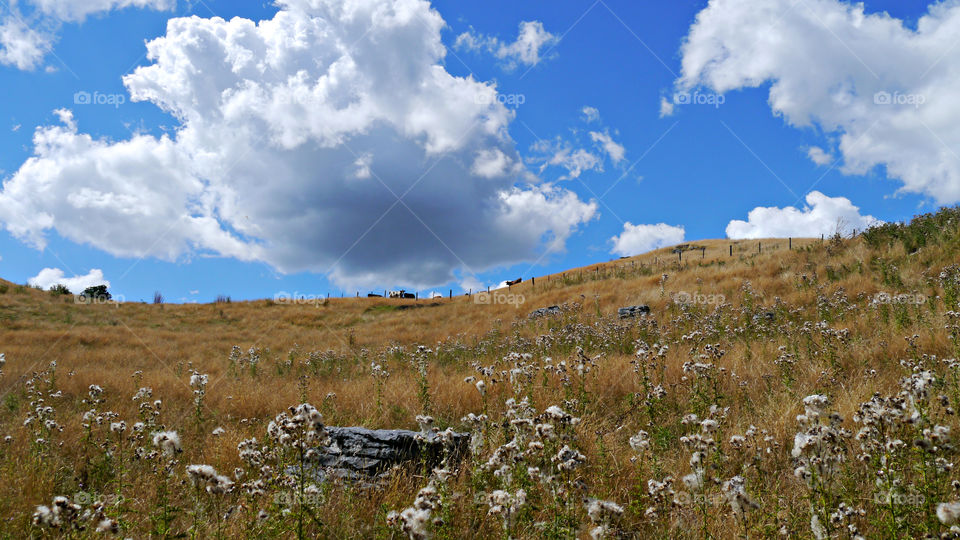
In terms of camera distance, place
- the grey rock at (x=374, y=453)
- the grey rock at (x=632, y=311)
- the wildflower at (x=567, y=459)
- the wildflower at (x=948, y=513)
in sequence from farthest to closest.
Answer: the grey rock at (x=632, y=311), the grey rock at (x=374, y=453), the wildflower at (x=567, y=459), the wildflower at (x=948, y=513)

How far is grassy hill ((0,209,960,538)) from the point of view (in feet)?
10.7

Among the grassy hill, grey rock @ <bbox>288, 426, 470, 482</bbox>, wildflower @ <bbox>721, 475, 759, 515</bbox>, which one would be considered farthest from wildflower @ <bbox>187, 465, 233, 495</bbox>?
wildflower @ <bbox>721, 475, 759, 515</bbox>

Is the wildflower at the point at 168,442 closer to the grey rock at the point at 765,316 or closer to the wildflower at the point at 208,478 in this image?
the wildflower at the point at 208,478

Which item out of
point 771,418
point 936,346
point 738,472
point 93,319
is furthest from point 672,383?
point 93,319

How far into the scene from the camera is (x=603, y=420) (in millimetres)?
6031

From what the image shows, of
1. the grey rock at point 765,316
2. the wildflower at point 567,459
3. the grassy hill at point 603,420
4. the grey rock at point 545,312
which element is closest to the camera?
the wildflower at point 567,459

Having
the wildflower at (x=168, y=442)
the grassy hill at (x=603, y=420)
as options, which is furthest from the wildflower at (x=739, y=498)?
the wildflower at (x=168, y=442)

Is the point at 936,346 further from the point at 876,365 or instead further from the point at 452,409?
the point at 452,409

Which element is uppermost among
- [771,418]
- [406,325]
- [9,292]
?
[9,292]

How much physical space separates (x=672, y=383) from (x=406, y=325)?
759 inches

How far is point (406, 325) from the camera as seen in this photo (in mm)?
25141

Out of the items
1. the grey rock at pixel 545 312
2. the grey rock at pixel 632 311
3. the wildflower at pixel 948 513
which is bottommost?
the wildflower at pixel 948 513

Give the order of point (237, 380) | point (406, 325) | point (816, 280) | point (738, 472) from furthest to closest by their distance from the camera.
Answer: point (406, 325) → point (816, 280) → point (237, 380) → point (738, 472)

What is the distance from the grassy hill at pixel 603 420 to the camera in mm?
3271
